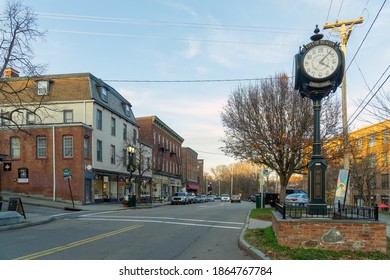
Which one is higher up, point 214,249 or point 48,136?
point 48,136

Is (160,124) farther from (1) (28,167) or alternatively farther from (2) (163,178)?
(1) (28,167)

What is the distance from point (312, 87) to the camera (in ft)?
32.2

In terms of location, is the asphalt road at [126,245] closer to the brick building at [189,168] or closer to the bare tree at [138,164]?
the bare tree at [138,164]

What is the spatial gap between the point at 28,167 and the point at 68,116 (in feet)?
19.0

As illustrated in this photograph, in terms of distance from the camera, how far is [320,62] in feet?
32.0

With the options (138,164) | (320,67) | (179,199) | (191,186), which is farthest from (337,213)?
(191,186)

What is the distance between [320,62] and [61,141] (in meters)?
26.9

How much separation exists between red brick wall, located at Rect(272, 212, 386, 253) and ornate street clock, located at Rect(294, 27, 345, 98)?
3.60 metres

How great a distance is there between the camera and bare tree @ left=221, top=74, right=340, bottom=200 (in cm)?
2134

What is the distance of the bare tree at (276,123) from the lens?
2134 cm

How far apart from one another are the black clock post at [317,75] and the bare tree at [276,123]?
1137 centimetres

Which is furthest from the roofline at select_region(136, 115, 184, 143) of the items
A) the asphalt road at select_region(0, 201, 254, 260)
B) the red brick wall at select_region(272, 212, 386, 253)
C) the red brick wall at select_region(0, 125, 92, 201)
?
the red brick wall at select_region(272, 212, 386, 253)

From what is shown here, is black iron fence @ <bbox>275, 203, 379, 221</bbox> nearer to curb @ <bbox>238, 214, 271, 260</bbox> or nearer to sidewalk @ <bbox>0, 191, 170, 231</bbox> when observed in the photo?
curb @ <bbox>238, 214, 271, 260</bbox>

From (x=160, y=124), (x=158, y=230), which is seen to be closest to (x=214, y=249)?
(x=158, y=230)
